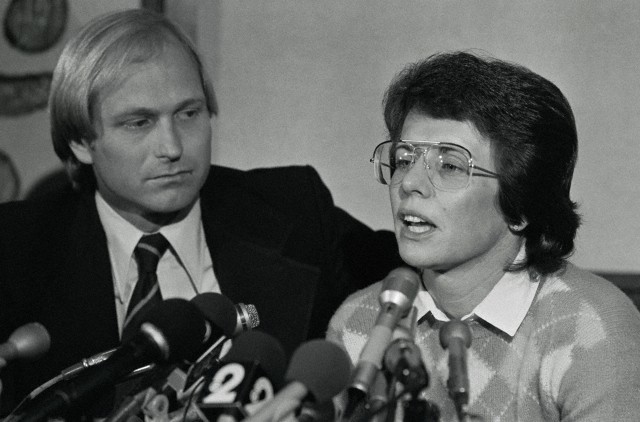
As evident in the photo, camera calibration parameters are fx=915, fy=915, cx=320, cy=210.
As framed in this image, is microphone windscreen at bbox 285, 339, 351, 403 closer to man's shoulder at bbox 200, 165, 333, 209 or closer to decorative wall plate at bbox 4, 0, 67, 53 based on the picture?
man's shoulder at bbox 200, 165, 333, 209

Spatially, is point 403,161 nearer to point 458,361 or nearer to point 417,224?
point 417,224

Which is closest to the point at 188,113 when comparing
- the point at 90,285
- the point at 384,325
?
the point at 90,285

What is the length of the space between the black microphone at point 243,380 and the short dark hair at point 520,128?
0.81 m

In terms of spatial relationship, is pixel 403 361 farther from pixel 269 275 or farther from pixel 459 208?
pixel 269 275

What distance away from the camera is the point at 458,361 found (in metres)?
1.38

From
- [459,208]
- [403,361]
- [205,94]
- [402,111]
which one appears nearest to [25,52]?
[205,94]

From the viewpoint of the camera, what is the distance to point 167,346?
58.5 inches

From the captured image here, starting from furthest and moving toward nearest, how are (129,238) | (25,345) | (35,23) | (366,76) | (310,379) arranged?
1. (35,23)
2. (366,76)
3. (129,238)
4. (25,345)
5. (310,379)

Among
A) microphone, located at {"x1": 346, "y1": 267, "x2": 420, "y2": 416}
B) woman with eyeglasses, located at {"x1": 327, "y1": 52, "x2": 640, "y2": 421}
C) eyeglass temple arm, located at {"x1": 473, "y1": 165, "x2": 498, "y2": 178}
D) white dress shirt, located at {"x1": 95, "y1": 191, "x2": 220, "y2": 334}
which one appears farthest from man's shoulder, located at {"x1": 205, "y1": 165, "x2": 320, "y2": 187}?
microphone, located at {"x1": 346, "y1": 267, "x2": 420, "y2": 416}

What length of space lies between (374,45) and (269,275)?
1.11 m

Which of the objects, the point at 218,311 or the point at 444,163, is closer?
the point at 218,311

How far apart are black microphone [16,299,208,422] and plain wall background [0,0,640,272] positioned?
6.14 feet

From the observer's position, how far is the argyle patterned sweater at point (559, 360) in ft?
5.95

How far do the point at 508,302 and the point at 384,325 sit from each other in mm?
715
